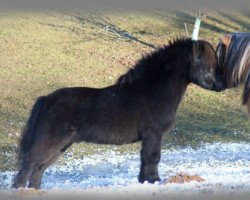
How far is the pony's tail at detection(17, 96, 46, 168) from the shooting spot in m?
8.46

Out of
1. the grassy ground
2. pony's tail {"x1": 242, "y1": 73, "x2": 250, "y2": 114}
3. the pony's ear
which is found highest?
the pony's ear

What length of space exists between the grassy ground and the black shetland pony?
5.29 m

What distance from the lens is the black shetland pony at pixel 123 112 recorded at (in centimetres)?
830

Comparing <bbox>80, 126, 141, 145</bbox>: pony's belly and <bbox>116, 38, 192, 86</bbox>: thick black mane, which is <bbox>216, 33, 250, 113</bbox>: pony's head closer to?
<bbox>116, 38, 192, 86</bbox>: thick black mane

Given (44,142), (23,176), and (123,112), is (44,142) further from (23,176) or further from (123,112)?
(123,112)

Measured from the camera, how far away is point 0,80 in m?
22.0

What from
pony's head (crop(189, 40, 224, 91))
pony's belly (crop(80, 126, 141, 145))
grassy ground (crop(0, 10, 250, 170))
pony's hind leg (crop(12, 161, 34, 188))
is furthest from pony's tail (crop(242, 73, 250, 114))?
grassy ground (crop(0, 10, 250, 170))

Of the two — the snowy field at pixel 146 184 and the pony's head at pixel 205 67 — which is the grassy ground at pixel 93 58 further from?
the pony's head at pixel 205 67

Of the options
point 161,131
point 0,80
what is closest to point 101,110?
point 161,131

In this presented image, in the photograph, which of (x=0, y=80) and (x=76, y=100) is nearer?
(x=76, y=100)

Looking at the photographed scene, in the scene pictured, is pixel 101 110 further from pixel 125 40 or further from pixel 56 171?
pixel 125 40

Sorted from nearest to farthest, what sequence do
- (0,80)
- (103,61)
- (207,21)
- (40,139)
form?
1. (40,139)
2. (0,80)
3. (103,61)
4. (207,21)

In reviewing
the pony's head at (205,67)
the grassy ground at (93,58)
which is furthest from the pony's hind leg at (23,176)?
the grassy ground at (93,58)

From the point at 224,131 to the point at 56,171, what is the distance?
7194 millimetres
